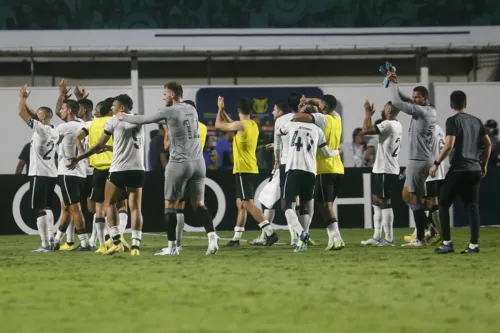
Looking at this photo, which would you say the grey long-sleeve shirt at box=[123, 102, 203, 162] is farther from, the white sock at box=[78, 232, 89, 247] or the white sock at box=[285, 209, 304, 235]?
the white sock at box=[78, 232, 89, 247]

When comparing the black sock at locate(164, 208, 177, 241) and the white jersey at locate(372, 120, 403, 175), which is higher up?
the white jersey at locate(372, 120, 403, 175)

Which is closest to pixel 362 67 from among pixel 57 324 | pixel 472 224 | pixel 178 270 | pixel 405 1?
pixel 405 1

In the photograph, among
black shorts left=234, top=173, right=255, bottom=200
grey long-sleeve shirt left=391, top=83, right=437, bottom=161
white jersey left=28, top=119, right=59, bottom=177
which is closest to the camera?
grey long-sleeve shirt left=391, top=83, right=437, bottom=161

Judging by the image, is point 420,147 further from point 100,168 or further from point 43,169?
point 43,169

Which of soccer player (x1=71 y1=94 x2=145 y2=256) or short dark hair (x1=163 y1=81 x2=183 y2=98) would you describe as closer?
short dark hair (x1=163 y1=81 x2=183 y2=98)

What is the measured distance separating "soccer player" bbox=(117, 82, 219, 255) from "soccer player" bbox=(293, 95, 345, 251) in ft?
5.14

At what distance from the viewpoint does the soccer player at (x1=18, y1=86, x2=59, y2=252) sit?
14.5 m

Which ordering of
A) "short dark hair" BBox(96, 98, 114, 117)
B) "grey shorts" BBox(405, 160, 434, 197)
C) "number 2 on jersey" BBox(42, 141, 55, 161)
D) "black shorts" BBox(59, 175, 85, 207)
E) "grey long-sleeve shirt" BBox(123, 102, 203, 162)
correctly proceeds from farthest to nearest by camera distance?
"number 2 on jersey" BBox(42, 141, 55, 161) < "black shorts" BBox(59, 175, 85, 207) < "grey shorts" BBox(405, 160, 434, 197) < "short dark hair" BBox(96, 98, 114, 117) < "grey long-sleeve shirt" BBox(123, 102, 203, 162)

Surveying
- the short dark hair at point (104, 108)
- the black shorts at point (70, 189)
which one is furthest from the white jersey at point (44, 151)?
the short dark hair at point (104, 108)

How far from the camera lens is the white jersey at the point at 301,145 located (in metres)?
13.0

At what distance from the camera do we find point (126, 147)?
42.2 ft

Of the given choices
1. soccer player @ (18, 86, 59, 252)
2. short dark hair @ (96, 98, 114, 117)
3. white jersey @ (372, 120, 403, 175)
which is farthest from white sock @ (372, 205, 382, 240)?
soccer player @ (18, 86, 59, 252)

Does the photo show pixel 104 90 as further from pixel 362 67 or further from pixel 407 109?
pixel 407 109

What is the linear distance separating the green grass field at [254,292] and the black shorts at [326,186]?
0.80 metres
